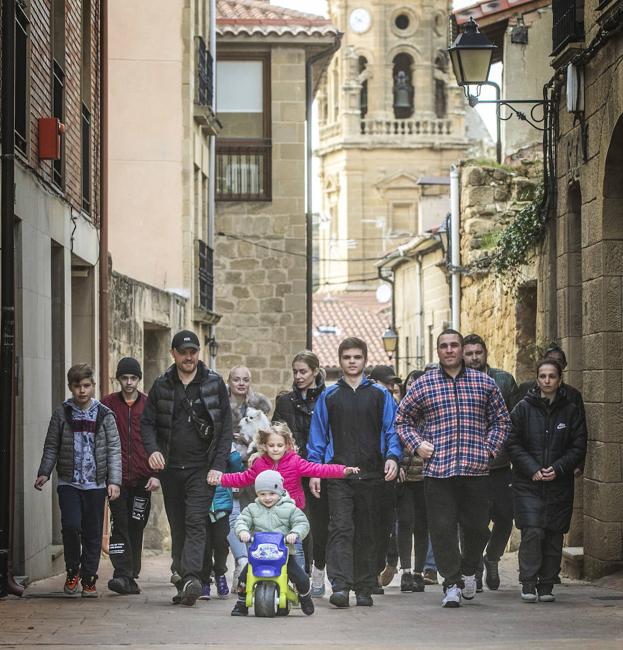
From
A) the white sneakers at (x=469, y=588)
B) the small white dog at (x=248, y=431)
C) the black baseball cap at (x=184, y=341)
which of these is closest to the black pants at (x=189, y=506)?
the black baseball cap at (x=184, y=341)

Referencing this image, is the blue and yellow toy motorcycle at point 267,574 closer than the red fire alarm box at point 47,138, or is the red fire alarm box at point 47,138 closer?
the blue and yellow toy motorcycle at point 267,574

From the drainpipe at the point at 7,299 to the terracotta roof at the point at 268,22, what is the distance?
69.3ft

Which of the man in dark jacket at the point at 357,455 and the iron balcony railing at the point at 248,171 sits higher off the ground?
the iron balcony railing at the point at 248,171

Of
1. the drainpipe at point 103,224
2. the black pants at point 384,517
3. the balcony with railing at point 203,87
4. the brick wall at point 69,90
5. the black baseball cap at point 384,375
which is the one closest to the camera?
the black pants at point 384,517

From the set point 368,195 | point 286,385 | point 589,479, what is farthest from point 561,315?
point 368,195

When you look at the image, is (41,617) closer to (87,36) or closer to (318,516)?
A: (318,516)

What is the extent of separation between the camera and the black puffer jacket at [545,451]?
11.2m

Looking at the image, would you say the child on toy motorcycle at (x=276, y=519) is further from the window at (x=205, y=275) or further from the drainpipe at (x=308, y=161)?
the drainpipe at (x=308, y=161)

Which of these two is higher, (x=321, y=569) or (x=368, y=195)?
(x=368, y=195)

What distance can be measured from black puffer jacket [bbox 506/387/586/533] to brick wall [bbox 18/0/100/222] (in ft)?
14.3

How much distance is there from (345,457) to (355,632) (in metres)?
1.93

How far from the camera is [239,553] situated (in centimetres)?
1176

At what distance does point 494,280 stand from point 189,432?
11.4 metres

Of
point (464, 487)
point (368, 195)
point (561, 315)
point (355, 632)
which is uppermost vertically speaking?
point (368, 195)
